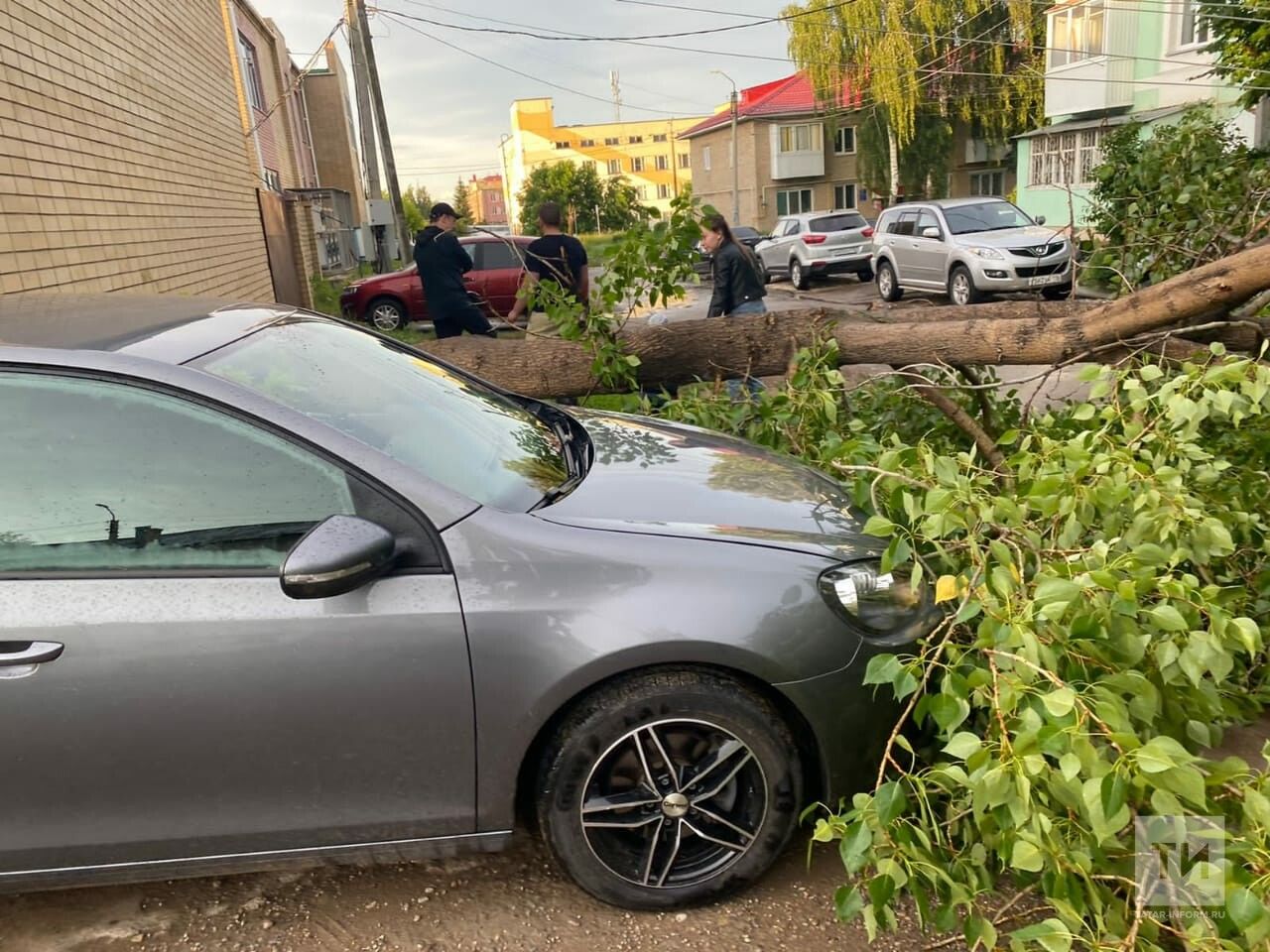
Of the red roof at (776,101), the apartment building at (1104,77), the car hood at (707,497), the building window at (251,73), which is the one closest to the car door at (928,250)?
the apartment building at (1104,77)

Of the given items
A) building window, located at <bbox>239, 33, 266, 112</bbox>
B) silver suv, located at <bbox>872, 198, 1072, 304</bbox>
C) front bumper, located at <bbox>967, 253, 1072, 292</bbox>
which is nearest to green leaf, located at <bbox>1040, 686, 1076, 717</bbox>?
silver suv, located at <bbox>872, 198, 1072, 304</bbox>

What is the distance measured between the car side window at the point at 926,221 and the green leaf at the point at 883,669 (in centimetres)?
1537

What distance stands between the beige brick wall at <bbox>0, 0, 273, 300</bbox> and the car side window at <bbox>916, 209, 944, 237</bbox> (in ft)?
36.2

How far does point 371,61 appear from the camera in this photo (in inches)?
705

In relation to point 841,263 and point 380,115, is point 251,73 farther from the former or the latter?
point 841,263

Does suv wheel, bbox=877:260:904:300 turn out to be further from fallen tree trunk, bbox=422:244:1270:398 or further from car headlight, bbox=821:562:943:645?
car headlight, bbox=821:562:943:645

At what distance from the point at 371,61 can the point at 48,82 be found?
1345cm

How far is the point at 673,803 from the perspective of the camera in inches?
96.4

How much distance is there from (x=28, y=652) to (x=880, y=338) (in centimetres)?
377

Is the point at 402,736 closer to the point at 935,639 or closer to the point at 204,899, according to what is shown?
the point at 204,899

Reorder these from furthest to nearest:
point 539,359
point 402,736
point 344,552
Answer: point 539,359 → point 402,736 → point 344,552

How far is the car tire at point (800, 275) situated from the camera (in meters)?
22.4

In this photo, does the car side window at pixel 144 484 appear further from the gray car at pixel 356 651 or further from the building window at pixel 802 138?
the building window at pixel 802 138

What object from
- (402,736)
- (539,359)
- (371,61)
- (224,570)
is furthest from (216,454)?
(371,61)
